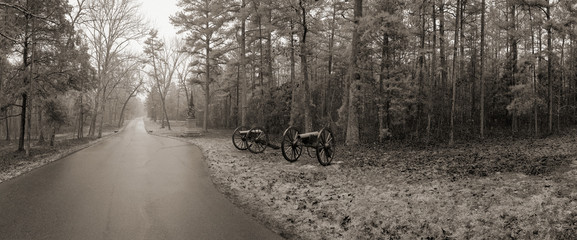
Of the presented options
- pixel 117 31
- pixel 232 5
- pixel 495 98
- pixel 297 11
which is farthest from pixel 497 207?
pixel 117 31

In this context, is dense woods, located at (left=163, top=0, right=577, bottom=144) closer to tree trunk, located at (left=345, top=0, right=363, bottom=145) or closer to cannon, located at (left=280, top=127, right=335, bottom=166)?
tree trunk, located at (left=345, top=0, right=363, bottom=145)

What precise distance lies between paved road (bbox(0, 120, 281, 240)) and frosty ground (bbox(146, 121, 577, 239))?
0.56 m

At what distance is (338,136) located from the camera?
17719mm

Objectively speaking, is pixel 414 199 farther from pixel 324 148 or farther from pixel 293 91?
pixel 293 91

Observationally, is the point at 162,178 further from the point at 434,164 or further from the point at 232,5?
the point at 232,5

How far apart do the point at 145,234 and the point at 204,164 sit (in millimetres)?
6062

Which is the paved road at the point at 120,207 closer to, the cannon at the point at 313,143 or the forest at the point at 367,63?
the cannon at the point at 313,143

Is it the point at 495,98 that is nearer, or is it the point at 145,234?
the point at 145,234

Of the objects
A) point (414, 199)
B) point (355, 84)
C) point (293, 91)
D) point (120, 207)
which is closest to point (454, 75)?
point (355, 84)

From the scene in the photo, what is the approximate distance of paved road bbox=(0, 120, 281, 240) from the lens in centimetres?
439

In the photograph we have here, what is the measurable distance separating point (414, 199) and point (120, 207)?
5.49 meters

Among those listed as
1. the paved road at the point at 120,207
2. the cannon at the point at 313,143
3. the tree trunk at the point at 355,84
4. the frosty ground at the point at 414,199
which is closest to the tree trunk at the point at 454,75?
the tree trunk at the point at 355,84

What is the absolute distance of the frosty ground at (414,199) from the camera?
157 inches

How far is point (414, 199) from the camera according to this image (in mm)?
5242
